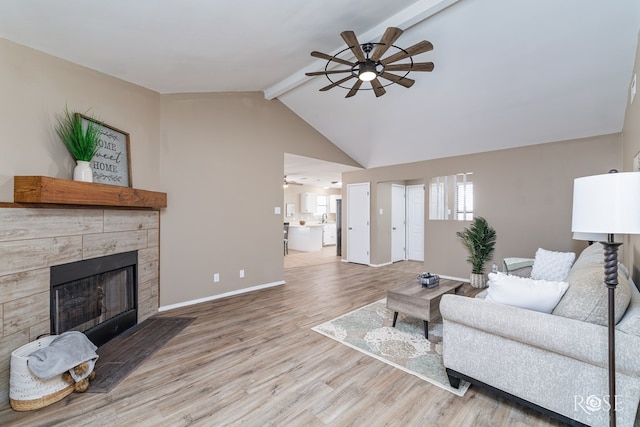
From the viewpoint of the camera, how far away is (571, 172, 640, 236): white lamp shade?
4.20 feet

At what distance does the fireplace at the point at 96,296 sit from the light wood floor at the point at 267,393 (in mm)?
668

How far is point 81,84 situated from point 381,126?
416 cm

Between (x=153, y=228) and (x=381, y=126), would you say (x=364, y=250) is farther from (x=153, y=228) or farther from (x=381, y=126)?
(x=153, y=228)

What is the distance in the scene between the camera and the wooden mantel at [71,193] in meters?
2.05

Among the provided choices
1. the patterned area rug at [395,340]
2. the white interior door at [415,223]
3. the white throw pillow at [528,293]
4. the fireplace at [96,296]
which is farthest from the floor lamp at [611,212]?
the white interior door at [415,223]

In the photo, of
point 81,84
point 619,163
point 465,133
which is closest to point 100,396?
point 81,84

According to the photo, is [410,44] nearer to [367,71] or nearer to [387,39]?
[367,71]

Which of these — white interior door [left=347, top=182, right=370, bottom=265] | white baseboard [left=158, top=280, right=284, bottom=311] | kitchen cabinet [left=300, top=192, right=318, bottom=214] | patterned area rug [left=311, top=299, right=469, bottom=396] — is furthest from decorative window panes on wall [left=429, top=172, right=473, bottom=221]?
kitchen cabinet [left=300, top=192, right=318, bottom=214]

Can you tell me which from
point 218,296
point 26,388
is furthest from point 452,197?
point 26,388

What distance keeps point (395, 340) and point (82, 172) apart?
338cm

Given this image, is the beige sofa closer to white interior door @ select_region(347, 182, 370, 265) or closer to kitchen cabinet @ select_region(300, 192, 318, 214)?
white interior door @ select_region(347, 182, 370, 265)

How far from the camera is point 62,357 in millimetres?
1978

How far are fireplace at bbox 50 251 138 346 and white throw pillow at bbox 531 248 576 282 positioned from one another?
4.75 metres

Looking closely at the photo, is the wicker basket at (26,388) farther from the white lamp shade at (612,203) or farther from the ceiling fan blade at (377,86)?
the ceiling fan blade at (377,86)
